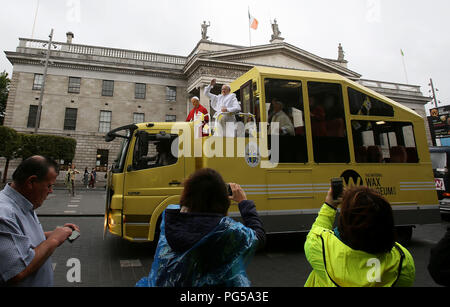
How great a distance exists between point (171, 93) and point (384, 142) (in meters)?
31.1

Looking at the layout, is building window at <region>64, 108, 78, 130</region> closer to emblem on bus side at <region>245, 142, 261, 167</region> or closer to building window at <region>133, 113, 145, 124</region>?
building window at <region>133, 113, 145, 124</region>

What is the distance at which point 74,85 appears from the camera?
30.7 metres

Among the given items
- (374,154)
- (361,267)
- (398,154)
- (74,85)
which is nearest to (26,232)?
(361,267)

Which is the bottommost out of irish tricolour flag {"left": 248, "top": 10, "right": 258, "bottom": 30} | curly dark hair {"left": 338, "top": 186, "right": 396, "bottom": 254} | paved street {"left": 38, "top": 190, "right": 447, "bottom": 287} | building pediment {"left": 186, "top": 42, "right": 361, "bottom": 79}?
paved street {"left": 38, "top": 190, "right": 447, "bottom": 287}

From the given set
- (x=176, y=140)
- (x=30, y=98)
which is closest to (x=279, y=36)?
(x=30, y=98)

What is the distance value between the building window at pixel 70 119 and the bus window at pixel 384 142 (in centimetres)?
3243

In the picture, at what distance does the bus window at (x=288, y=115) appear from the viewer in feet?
18.7

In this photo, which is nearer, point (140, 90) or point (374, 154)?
point (374, 154)

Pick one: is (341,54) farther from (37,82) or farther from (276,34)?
(37,82)

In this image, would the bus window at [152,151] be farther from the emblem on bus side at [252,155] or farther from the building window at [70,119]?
the building window at [70,119]

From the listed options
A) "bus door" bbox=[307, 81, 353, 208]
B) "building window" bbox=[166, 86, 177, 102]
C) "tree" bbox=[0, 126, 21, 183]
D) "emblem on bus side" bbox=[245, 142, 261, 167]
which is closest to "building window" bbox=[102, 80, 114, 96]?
"building window" bbox=[166, 86, 177, 102]

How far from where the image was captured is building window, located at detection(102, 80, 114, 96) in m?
31.6

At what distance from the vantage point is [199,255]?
144 centimetres
